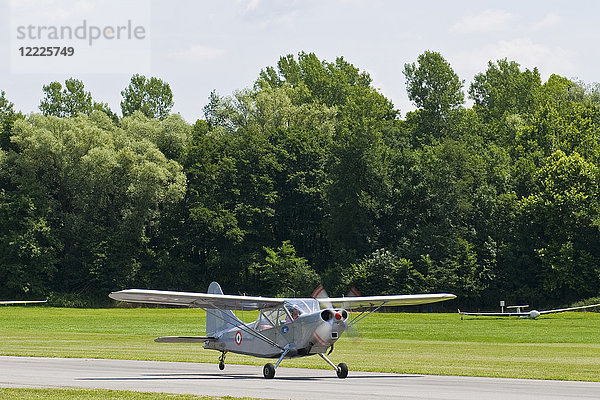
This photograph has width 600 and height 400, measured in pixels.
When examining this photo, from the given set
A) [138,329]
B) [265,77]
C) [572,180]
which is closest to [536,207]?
[572,180]

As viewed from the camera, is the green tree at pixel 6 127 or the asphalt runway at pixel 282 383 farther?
the green tree at pixel 6 127

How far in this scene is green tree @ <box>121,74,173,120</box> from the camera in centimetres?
12031

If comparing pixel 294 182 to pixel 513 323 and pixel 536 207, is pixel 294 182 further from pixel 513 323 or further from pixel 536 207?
pixel 513 323

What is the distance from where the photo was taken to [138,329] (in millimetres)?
61188

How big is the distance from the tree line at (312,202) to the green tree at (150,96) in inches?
837

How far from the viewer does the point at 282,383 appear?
23281mm

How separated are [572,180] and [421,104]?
2741cm

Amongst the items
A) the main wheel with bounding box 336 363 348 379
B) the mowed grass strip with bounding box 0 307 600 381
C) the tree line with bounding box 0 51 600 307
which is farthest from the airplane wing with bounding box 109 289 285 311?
the tree line with bounding box 0 51 600 307

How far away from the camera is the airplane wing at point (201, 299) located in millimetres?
24453

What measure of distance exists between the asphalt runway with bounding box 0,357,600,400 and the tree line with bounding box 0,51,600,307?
54.2 m

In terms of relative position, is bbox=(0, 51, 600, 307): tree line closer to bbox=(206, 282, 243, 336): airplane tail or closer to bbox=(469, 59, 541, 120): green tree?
bbox=(469, 59, 541, 120): green tree

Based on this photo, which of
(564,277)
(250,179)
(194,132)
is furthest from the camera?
(194,132)

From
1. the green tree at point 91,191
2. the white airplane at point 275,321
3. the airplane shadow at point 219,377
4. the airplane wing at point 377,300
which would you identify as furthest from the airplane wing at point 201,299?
the green tree at point 91,191

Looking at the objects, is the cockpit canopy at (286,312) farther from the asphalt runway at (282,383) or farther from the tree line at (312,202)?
the tree line at (312,202)
